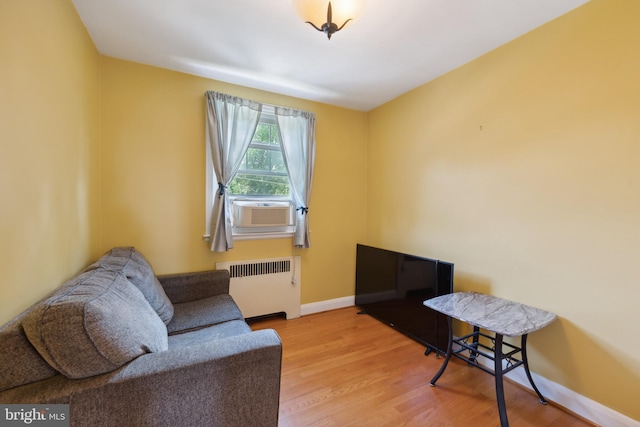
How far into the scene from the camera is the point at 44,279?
132cm

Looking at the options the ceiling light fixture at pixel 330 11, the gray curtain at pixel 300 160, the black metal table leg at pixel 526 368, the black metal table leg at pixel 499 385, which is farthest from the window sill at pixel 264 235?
the black metal table leg at pixel 526 368

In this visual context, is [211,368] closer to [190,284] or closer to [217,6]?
[190,284]

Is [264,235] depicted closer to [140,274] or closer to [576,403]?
[140,274]

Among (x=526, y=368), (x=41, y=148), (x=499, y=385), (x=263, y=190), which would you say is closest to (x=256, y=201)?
(x=263, y=190)

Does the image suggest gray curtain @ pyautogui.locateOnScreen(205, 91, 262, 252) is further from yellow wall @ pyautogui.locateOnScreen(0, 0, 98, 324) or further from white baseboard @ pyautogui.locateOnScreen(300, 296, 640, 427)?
white baseboard @ pyautogui.locateOnScreen(300, 296, 640, 427)

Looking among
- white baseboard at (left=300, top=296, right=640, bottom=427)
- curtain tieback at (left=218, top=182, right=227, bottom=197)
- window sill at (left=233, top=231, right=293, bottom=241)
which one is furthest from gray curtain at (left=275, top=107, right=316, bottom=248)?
white baseboard at (left=300, top=296, right=640, bottom=427)

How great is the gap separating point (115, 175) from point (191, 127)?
77cm

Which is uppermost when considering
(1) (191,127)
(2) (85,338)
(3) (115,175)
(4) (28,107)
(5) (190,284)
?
(1) (191,127)

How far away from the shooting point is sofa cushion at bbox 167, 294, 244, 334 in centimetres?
185

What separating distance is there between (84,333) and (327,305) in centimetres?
258

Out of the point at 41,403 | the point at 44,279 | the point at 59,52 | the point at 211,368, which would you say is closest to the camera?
the point at 41,403

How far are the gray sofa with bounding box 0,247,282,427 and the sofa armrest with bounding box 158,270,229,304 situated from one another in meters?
0.92

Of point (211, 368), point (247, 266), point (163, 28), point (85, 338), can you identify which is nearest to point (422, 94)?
point (163, 28)

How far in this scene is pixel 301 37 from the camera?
1.94 m
